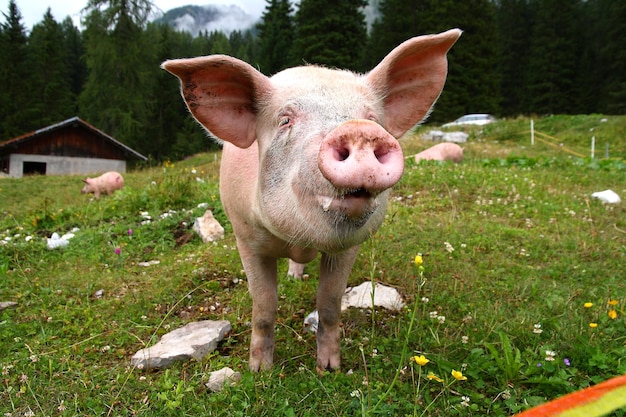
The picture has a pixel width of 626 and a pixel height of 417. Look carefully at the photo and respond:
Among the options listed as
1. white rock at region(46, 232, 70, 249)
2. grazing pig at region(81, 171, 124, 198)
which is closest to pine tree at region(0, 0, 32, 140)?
grazing pig at region(81, 171, 124, 198)

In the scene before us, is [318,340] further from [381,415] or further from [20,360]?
[20,360]

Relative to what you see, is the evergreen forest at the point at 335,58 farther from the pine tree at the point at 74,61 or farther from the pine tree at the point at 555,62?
the pine tree at the point at 74,61

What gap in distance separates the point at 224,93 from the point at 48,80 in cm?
5857

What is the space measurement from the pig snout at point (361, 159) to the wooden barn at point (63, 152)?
92.7 ft

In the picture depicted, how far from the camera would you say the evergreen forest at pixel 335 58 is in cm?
3306

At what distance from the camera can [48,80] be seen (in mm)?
51188

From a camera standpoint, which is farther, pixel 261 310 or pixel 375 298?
pixel 375 298

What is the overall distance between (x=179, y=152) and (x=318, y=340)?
49563mm

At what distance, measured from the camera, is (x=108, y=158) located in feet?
96.3

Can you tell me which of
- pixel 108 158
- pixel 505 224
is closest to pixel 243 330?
pixel 505 224

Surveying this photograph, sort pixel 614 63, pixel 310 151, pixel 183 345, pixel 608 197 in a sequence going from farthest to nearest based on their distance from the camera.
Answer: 1. pixel 614 63
2. pixel 608 197
3. pixel 183 345
4. pixel 310 151

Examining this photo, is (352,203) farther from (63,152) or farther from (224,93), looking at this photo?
(63,152)

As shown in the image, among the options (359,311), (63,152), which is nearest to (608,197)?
(359,311)

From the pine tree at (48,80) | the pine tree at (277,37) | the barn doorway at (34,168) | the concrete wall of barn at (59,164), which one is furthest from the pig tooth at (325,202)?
the pine tree at (48,80)
